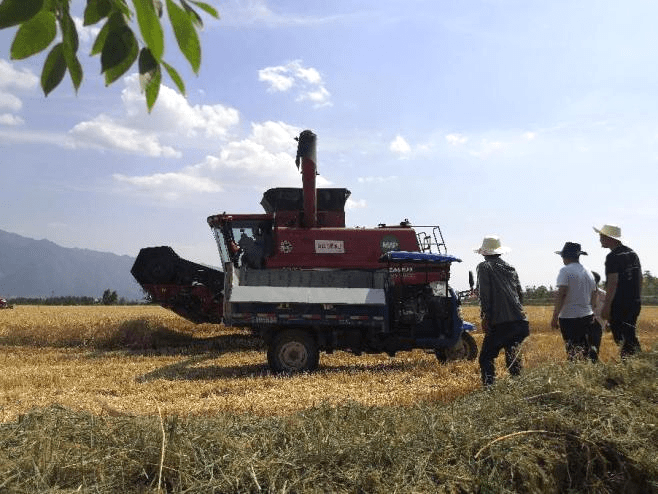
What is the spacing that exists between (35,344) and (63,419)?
12240 millimetres

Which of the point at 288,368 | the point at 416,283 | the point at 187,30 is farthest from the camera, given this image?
the point at 416,283

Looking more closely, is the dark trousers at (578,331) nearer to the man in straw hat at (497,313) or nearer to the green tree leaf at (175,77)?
the man in straw hat at (497,313)

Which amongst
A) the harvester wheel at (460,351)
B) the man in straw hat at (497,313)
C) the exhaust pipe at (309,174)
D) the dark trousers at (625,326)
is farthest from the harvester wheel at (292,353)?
the dark trousers at (625,326)

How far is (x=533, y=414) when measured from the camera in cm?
371

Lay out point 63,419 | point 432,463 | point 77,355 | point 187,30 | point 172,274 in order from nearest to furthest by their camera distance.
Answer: point 187,30 → point 432,463 → point 63,419 → point 77,355 → point 172,274

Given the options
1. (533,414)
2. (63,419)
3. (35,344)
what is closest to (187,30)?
(63,419)

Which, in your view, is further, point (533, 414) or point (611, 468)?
point (533, 414)

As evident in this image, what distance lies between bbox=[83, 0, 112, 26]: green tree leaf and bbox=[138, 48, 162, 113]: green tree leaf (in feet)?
0.43

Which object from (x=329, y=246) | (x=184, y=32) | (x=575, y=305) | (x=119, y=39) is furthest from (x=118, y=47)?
(x=329, y=246)

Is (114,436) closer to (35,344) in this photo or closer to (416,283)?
(416,283)

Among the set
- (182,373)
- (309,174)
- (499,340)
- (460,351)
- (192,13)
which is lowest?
(182,373)

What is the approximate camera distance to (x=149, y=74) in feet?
4.87

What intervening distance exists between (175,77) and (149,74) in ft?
0.23

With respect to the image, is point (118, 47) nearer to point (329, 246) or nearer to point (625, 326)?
point (625, 326)
